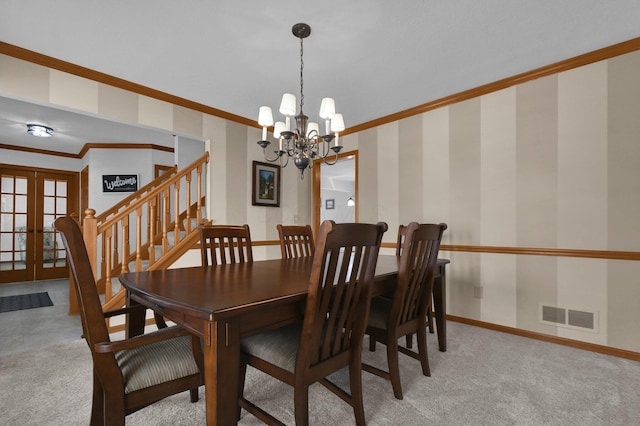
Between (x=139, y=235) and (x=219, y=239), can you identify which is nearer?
(x=219, y=239)

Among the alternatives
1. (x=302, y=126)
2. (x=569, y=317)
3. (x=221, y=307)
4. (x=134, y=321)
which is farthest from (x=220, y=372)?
(x=569, y=317)

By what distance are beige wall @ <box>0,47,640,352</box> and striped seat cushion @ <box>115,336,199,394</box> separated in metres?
2.62

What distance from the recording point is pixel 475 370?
81.9 inches

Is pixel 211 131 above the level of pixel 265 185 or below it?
above

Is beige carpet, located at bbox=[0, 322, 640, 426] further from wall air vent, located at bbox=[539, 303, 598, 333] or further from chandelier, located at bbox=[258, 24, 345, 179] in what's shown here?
chandelier, located at bbox=[258, 24, 345, 179]

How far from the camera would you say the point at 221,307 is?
3.26 feet

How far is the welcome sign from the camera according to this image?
539 centimetres

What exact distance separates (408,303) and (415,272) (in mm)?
201

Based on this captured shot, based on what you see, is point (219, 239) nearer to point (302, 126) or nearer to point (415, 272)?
point (302, 126)

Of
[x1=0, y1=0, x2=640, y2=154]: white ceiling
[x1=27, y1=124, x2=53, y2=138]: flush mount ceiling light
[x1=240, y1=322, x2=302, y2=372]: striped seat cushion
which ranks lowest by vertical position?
[x1=240, y1=322, x2=302, y2=372]: striped seat cushion

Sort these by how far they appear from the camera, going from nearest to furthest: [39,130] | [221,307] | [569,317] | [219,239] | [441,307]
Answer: [221,307] < [219,239] < [441,307] < [569,317] < [39,130]

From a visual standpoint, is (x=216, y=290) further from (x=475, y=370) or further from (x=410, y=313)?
(x=475, y=370)

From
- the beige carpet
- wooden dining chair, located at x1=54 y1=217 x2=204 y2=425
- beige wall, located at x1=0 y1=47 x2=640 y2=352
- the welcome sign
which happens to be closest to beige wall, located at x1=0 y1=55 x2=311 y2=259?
beige wall, located at x1=0 y1=47 x2=640 y2=352

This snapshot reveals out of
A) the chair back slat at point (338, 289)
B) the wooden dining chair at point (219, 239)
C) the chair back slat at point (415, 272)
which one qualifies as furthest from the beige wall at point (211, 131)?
the chair back slat at point (338, 289)
